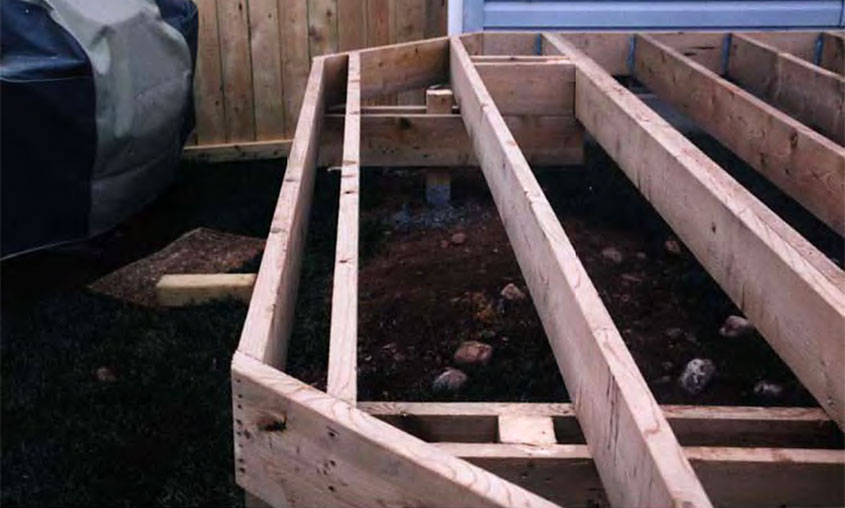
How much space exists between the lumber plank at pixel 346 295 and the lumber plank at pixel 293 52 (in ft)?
10.3

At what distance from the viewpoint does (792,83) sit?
4324 millimetres

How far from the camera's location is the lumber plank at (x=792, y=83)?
3934 mm

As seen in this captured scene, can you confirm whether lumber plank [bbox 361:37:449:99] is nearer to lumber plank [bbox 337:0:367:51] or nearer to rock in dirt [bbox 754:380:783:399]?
lumber plank [bbox 337:0:367:51]

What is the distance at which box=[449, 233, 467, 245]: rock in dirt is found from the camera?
483 centimetres

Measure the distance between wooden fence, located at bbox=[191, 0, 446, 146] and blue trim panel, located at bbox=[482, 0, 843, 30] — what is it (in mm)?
799

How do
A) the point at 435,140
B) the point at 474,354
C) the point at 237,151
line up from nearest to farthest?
1. the point at 474,354
2. the point at 435,140
3. the point at 237,151

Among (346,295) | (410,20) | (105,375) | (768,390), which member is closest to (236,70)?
(410,20)

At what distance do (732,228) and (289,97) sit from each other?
4303 mm

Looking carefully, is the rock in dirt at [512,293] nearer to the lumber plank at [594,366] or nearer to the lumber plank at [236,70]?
Result: the lumber plank at [594,366]

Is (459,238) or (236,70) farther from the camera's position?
(236,70)

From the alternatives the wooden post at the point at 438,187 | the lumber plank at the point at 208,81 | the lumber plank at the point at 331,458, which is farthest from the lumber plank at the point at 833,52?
the lumber plank at the point at 331,458

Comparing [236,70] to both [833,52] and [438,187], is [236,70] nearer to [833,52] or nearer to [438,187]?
[438,187]

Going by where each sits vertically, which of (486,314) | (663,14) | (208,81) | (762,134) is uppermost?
(663,14)

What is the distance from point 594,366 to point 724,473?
0.44 m
